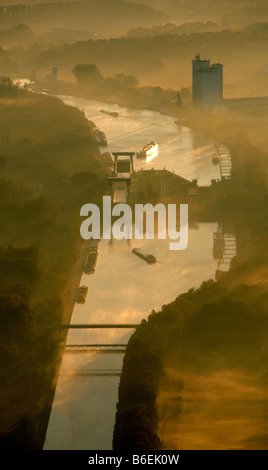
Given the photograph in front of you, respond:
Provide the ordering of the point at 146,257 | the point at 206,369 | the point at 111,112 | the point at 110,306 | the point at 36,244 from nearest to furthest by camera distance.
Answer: the point at 206,369, the point at 110,306, the point at 146,257, the point at 36,244, the point at 111,112

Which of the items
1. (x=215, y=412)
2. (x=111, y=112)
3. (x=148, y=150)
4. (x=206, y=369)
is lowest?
(x=215, y=412)

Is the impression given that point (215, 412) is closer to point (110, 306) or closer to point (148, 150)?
point (110, 306)

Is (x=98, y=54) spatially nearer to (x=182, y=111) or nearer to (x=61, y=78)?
(x=61, y=78)

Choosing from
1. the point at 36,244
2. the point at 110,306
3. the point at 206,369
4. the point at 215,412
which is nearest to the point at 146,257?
the point at 36,244

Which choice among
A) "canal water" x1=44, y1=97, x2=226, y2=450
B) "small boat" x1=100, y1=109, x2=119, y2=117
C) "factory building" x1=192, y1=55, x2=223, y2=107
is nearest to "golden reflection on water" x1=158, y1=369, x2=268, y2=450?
"canal water" x1=44, y1=97, x2=226, y2=450

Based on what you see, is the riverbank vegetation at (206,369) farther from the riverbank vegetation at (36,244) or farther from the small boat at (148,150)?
the small boat at (148,150)

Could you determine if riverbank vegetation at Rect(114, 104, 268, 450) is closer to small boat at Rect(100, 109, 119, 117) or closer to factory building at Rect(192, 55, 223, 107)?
factory building at Rect(192, 55, 223, 107)
